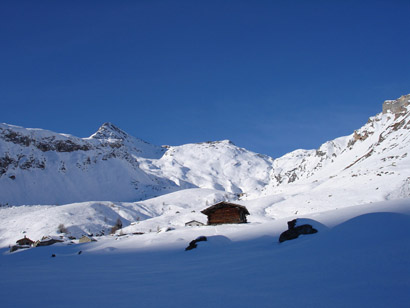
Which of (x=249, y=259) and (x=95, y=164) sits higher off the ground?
(x=95, y=164)

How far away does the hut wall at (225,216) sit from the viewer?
42.0 metres

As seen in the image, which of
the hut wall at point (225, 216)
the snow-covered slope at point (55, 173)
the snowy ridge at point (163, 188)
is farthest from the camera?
the snow-covered slope at point (55, 173)

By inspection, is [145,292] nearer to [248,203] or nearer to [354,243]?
[354,243]

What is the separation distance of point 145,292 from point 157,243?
18.8 metres

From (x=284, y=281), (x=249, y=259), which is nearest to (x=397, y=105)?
(x=249, y=259)

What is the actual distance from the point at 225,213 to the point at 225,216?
0.38m

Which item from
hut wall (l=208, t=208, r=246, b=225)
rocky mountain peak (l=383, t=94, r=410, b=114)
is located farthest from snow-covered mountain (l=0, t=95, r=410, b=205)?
hut wall (l=208, t=208, r=246, b=225)

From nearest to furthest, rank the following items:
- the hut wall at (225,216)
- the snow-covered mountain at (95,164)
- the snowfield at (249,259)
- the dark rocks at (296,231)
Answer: the snowfield at (249,259) → the dark rocks at (296,231) → the hut wall at (225,216) → the snow-covered mountain at (95,164)

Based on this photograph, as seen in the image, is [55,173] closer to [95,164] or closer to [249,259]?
[95,164]

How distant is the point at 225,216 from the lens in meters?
42.3

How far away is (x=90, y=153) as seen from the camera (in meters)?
198

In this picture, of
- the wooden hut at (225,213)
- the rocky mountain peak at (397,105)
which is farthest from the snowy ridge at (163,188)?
the wooden hut at (225,213)

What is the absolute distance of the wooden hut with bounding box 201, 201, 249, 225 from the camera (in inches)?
1656

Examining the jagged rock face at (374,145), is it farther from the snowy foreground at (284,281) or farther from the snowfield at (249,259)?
the snowy foreground at (284,281)
